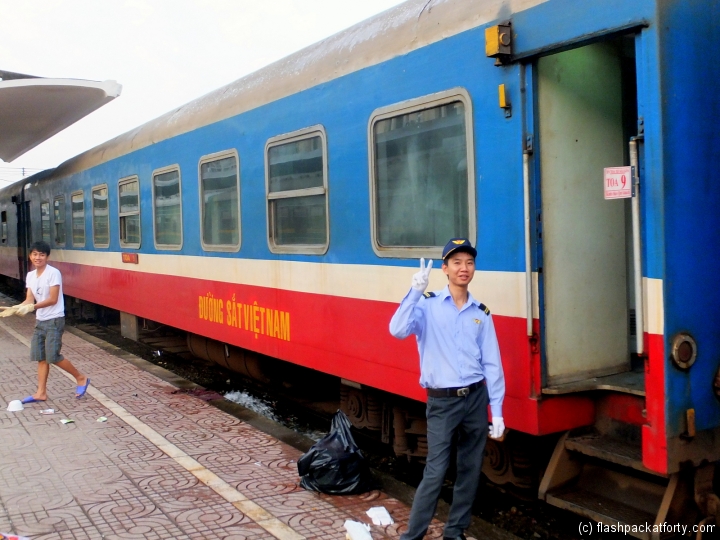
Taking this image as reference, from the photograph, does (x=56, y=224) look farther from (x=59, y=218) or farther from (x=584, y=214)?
(x=584, y=214)

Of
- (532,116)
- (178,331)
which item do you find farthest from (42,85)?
(532,116)

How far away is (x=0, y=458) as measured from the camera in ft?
18.8

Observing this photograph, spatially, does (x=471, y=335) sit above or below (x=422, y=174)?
below

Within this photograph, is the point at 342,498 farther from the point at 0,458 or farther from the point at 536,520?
the point at 0,458

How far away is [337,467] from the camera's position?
4785 mm

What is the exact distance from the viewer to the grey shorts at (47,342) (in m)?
7.58

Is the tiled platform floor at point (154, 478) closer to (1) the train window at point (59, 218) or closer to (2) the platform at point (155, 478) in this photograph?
(2) the platform at point (155, 478)

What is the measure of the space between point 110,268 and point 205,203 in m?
4.51

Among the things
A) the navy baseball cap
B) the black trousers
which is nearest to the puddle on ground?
the black trousers

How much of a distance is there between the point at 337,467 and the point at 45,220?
13.6 m

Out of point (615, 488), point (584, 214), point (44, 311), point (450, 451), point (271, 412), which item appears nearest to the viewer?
point (450, 451)

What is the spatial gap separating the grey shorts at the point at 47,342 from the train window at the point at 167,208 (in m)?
1.77

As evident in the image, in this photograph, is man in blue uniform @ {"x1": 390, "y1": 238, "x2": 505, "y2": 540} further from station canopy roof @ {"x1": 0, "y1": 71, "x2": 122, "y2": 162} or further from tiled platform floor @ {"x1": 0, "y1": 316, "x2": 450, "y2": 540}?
station canopy roof @ {"x1": 0, "y1": 71, "x2": 122, "y2": 162}

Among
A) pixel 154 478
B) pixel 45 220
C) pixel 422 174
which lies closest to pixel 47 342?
pixel 154 478
